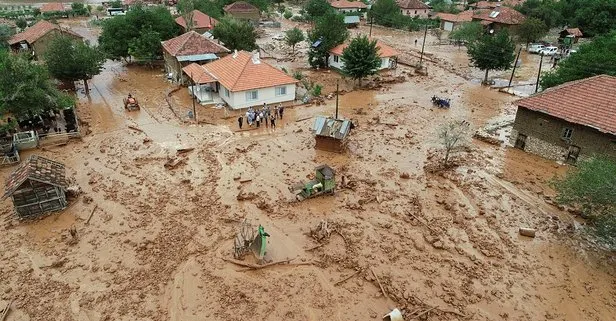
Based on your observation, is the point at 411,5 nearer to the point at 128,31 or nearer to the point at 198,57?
the point at 198,57

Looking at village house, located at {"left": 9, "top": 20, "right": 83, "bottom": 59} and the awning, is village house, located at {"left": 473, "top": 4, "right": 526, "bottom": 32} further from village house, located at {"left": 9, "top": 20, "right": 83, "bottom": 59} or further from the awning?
village house, located at {"left": 9, "top": 20, "right": 83, "bottom": 59}

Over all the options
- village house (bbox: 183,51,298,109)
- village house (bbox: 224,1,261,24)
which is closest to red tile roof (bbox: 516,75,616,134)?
village house (bbox: 183,51,298,109)

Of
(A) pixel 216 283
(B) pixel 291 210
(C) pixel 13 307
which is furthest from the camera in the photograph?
(B) pixel 291 210

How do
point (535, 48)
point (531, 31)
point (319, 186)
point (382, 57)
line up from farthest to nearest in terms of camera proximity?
1. point (531, 31)
2. point (535, 48)
3. point (382, 57)
4. point (319, 186)

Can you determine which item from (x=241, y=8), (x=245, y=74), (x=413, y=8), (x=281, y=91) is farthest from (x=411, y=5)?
(x=245, y=74)

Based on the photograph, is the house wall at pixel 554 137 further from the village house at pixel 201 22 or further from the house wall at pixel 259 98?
the village house at pixel 201 22

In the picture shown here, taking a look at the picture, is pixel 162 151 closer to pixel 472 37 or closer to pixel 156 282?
pixel 156 282

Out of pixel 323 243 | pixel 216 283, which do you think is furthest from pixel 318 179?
pixel 216 283
